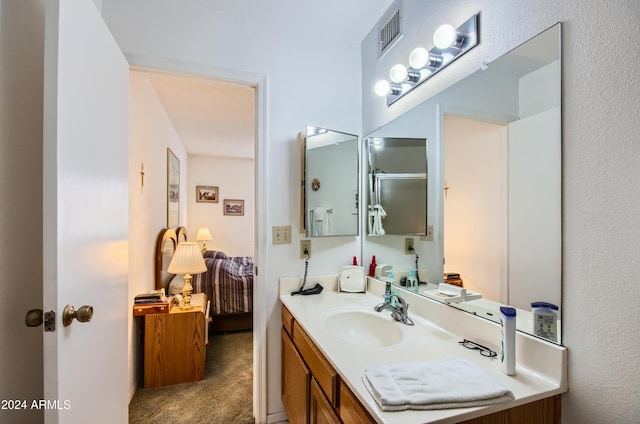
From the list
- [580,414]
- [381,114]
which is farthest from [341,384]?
[381,114]

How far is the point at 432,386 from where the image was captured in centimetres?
73

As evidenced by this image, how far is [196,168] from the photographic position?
5.32 meters

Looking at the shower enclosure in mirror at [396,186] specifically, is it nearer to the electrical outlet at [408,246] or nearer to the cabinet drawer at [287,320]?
the electrical outlet at [408,246]

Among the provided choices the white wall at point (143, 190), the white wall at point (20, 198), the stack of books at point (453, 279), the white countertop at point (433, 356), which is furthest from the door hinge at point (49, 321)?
the stack of books at point (453, 279)

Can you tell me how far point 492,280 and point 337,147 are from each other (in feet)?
3.81

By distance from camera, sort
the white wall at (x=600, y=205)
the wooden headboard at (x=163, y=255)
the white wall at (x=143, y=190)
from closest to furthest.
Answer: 1. the white wall at (x=600, y=205)
2. the white wall at (x=143, y=190)
3. the wooden headboard at (x=163, y=255)

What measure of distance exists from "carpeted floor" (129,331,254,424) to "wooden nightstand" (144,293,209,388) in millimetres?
73

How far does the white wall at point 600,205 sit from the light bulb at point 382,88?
78 cm

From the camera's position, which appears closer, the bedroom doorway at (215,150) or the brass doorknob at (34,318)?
the brass doorknob at (34,318)

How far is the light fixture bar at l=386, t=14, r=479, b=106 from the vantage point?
3.65 feet

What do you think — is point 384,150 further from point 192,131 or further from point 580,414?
point 192,131

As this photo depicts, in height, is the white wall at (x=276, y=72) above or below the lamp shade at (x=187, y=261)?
above

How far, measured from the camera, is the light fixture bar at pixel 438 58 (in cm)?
111

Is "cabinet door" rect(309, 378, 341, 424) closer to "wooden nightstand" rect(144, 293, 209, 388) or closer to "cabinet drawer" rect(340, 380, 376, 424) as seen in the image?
"cabinet drawer" rect(340, 380, 376, 424)
